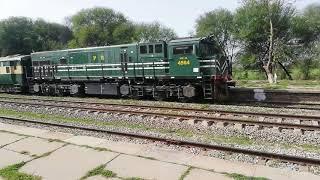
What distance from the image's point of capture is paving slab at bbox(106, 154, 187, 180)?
7.40 meters

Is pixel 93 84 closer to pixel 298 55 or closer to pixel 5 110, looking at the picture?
pixel 5 110

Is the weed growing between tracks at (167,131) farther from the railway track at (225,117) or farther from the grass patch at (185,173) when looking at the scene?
the grass patch at (185,173)

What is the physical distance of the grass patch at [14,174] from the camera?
7.64 meters

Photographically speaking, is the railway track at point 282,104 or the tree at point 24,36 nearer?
the railway track at point 282,104

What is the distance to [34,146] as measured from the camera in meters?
10.3

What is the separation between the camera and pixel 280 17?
39.1 metres

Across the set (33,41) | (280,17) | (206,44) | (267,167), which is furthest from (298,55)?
(33,41)

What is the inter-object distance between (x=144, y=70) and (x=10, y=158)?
11.4 metres

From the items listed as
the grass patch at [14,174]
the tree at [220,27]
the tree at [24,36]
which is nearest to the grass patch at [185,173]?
the grass patch at [14,174]

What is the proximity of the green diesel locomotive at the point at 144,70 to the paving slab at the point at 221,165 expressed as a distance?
9.58 meters

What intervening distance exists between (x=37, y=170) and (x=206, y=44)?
474 inches

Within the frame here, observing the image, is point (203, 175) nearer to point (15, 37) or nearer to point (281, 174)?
point (281, 174)

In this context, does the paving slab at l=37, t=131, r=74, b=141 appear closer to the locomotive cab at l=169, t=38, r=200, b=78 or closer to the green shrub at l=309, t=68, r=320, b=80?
the locomotive cab at l=169, t=38, r=200, b=78

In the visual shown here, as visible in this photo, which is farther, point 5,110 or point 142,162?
point 5,110
